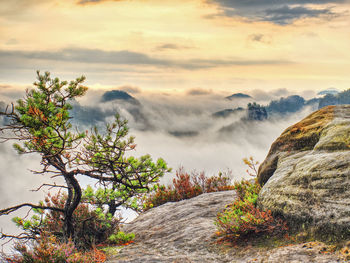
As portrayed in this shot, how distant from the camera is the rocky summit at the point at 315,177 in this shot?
780 centimetres

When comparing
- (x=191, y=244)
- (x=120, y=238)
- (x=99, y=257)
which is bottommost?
(x=191, y=244)

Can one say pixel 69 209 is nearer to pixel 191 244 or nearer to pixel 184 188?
pixel 191 244

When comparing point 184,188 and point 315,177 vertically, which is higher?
point 315,177

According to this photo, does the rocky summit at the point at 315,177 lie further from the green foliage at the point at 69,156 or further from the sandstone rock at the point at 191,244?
the green foliage at the point at 69,156

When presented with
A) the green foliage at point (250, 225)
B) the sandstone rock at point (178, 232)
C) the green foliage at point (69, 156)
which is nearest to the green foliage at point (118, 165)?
the green foliage at point (69, 156)

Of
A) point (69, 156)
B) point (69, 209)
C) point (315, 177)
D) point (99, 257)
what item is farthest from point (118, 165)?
point (315, 177)

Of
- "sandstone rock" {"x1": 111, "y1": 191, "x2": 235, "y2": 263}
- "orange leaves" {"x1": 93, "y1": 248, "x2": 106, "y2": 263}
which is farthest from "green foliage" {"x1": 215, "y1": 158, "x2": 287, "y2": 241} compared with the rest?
"orange leaves" {"x1": 93, "y1": 248, "x2": 106, "y2": 263}

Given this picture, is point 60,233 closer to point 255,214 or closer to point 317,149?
point 255,214

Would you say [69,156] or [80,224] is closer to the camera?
[69,156]

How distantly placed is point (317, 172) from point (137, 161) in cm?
770

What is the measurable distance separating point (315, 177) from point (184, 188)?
419 inches

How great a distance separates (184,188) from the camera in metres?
18.6

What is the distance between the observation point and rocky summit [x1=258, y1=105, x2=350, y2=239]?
25.6ft

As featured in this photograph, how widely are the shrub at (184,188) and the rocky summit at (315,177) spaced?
672cm
